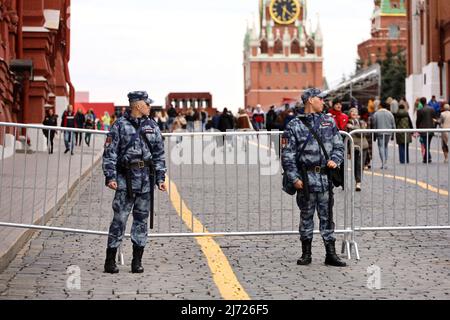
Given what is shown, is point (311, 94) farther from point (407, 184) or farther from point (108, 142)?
point (407, 184)

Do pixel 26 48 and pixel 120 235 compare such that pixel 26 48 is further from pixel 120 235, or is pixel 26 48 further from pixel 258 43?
pixel 258 43

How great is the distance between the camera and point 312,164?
1057cm

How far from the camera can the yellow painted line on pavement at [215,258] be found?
29.3 ft

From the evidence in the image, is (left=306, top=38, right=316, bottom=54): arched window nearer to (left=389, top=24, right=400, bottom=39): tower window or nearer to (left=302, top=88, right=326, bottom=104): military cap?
(left=389, top=24, right=400, bottom=39): tower window

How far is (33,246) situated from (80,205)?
0.68 m

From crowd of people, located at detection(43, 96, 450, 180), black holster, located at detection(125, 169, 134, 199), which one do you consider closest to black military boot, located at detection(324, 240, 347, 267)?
crowd of people, located at detection(43, 96, 450, 180)

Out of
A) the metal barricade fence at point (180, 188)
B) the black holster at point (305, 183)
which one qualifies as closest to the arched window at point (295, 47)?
the metal barricade fence at point (180, 188)

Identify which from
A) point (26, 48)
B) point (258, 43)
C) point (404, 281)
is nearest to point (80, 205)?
point (404, 281)

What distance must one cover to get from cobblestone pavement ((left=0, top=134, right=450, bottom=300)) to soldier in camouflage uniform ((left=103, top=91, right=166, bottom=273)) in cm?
31

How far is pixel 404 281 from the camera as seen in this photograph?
9.53m

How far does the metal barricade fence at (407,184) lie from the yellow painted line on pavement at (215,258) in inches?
67.2

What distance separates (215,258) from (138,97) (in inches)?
76.4

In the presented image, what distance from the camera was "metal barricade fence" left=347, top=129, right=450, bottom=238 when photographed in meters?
12.7

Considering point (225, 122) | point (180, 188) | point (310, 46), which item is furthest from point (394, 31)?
point (180, 188)
